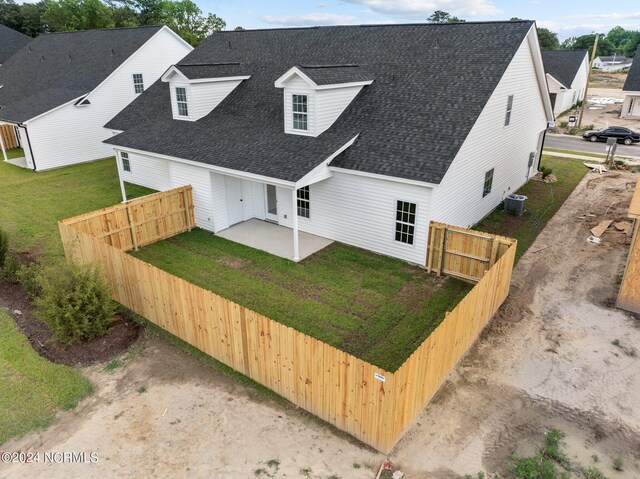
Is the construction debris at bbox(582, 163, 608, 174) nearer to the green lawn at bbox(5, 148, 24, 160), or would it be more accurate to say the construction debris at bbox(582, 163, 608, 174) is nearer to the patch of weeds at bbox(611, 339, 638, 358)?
the patch of weeds at bbox(611, 339, 638, 358)

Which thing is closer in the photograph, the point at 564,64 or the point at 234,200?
the point at 234,200

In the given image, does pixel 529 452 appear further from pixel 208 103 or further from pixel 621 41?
pixel 621 41

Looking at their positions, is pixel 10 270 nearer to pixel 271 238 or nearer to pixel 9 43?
pixel 271 238

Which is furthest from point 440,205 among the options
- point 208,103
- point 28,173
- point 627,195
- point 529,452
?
point 28,173

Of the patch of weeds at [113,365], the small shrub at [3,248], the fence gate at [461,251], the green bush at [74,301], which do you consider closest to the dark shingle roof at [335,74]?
the fence gate at [461,251]

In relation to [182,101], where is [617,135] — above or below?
below

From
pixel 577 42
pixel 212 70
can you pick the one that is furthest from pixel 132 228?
pixel 577 42
